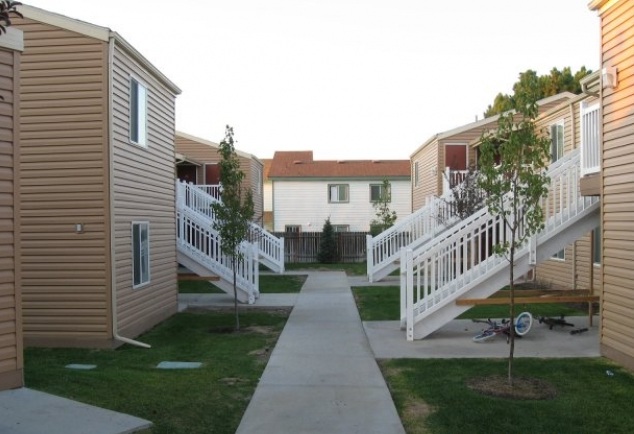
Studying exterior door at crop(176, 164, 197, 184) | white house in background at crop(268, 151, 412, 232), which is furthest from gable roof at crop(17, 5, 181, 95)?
white house in background at crop(268, 151, 412, 232)

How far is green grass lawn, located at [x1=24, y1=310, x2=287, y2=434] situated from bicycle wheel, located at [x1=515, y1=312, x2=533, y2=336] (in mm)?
4020

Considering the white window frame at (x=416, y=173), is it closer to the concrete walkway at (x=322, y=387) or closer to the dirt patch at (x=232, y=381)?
the concrete walkway at (x=322, y=387)

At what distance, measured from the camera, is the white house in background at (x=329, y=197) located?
3766cm

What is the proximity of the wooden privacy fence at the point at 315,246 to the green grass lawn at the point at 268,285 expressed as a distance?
306 inches

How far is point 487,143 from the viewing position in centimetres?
727

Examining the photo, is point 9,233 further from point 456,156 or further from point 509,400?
point 456,156

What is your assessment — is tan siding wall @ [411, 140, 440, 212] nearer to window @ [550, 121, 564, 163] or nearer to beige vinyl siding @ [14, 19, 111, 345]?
window @ [550, 121, 564, 163]

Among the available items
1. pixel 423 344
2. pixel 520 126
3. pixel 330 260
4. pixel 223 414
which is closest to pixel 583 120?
pixel 520 126

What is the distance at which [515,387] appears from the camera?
7113 millimetres

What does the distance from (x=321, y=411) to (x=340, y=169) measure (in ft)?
107

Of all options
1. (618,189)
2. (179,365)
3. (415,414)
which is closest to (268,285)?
(179,365)

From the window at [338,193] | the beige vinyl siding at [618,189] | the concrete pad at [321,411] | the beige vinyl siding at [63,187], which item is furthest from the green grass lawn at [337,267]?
the concrete pad at [321,411]

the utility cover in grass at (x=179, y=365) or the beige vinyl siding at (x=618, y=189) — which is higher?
the beige vinyl siding at (x=618, y=189)

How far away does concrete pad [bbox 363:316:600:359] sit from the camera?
9.18 metres
